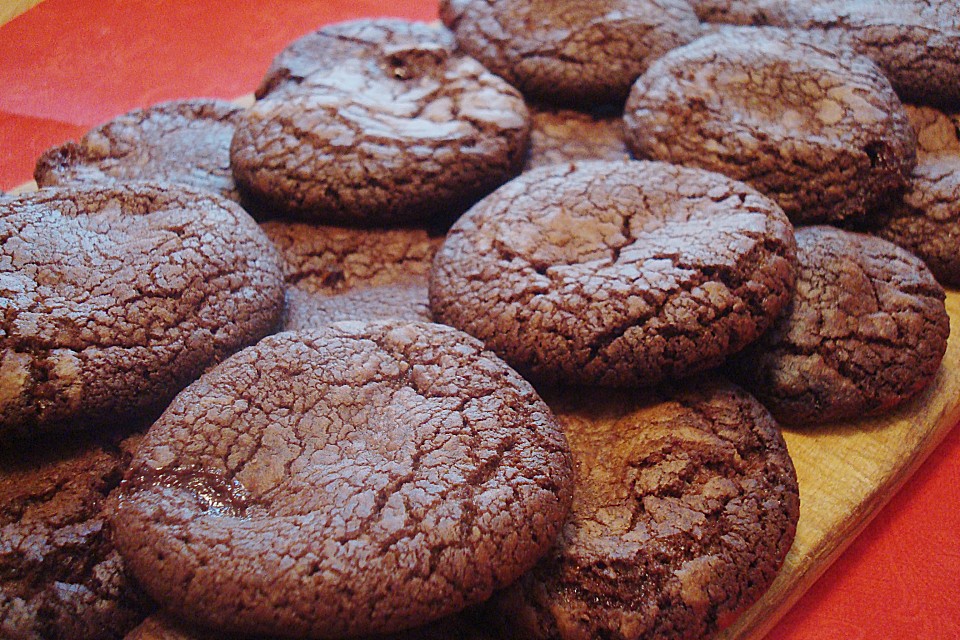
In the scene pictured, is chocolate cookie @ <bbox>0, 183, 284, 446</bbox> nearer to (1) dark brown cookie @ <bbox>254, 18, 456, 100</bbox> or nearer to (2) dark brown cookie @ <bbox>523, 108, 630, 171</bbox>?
(1) dark brown cookie @ <bbox>254, 18, 456, 100</bbox>

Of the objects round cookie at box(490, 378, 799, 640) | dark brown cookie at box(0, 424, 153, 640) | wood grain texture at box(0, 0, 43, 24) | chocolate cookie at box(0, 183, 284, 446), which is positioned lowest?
round cookie at box(490, 378, 799, 640)

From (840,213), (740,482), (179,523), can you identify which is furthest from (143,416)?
(840,213)

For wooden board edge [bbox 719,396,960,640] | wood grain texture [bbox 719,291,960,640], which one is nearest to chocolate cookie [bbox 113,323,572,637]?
wooden board edge [bbox 719,396,960,640]

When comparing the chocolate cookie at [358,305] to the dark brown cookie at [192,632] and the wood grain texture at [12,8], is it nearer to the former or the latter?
the dark brown cookie at [192,632]

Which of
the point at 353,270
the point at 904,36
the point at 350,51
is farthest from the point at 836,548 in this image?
the point at 350,51

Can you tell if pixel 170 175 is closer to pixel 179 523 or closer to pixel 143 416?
pixel 143 416

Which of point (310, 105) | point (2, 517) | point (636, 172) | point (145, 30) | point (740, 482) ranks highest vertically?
point (145, 30)
